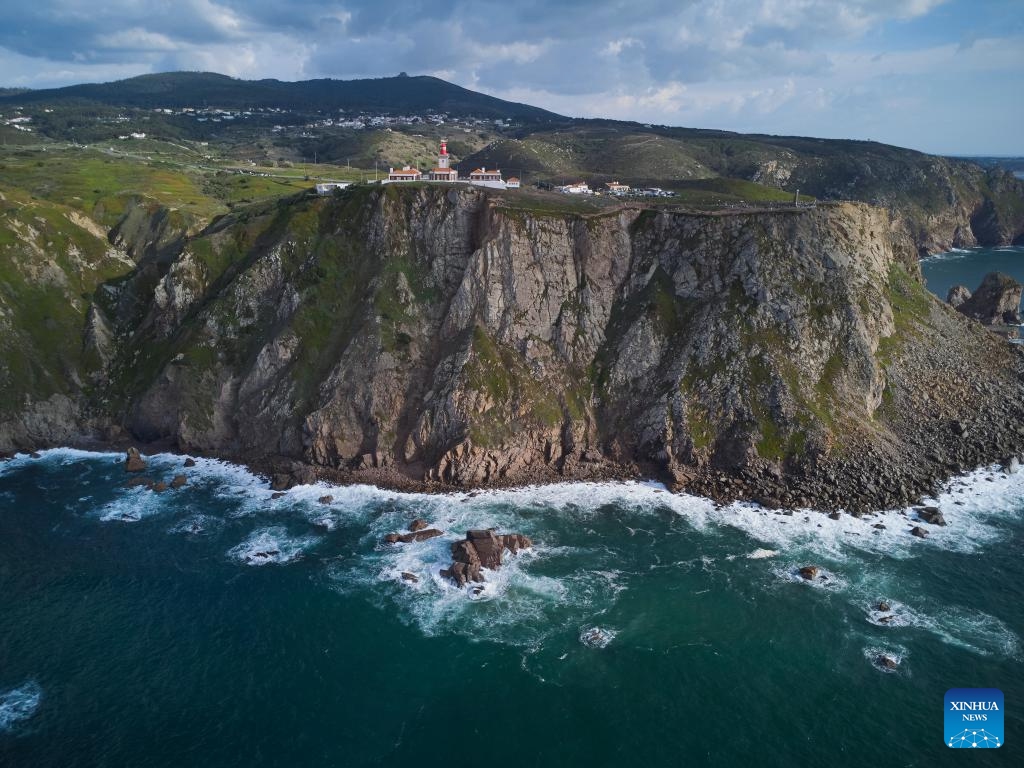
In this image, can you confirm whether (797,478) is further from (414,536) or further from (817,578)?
(414,536)

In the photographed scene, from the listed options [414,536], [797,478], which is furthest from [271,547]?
[797,478]

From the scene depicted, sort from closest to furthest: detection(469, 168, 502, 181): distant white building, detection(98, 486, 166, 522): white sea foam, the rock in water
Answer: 1. detection(98, 486, 166, 522): white sea foam
2. detection(469, 168, 502, 181): distant white building
3. the rock in water

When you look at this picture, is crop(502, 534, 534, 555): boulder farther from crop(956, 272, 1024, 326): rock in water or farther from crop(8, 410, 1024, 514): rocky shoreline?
crop(956, 272, 1024, 326): rock in water

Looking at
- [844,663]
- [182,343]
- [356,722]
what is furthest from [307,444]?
[844,663]

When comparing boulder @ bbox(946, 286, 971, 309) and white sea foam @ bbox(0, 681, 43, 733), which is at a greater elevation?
boulder @ bbox(946, 286, 971, 309)

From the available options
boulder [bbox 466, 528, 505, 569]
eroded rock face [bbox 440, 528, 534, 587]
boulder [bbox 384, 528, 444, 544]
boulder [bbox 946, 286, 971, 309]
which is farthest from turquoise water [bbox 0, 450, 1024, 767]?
boulder [bbox 946, 286, 971, 309]

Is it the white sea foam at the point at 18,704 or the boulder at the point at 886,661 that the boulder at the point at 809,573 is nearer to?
the boulder at the point at 886,661
